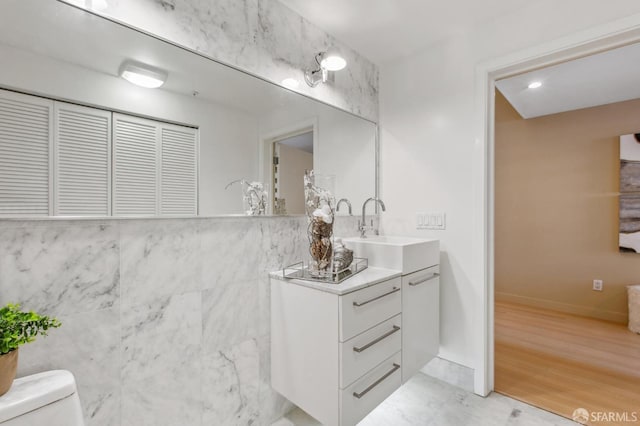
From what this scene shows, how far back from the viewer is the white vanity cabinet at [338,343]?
1.37 m

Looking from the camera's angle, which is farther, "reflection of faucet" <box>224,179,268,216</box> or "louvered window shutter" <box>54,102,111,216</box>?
"reflection of faucet" <box>224,179,268,216</box>

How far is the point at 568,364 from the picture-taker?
2.37 m

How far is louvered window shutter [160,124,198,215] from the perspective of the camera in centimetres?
132

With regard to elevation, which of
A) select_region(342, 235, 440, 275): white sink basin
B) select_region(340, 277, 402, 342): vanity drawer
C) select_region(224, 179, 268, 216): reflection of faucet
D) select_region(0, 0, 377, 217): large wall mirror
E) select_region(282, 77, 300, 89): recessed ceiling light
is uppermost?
select_region(282, 77, 300, 89): recessed ceiling light

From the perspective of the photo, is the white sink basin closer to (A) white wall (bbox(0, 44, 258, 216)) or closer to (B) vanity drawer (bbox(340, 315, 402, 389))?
(B) vanity drawer (bbox(340, 315, 402, 389))

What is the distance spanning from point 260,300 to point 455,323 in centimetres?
140

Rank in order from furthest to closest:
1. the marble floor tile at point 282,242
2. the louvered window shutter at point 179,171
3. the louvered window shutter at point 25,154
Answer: the marble floor tile at point 282,242
the louvered window shutter at point 179,171
the louvered window shutter at point 25,154

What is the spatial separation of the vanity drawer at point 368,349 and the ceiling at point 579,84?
230cm

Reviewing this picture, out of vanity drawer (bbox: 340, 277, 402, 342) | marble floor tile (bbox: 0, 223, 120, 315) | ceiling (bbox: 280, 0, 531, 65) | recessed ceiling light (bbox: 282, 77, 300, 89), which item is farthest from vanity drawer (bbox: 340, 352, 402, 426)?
ceiling (bbox: 280, 0, 531, 65)

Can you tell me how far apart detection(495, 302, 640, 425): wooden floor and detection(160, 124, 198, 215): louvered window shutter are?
7.58ft

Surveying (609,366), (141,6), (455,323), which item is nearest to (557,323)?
(609,366)

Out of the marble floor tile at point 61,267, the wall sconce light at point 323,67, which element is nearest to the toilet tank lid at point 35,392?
the marble floor tile at point 61,267

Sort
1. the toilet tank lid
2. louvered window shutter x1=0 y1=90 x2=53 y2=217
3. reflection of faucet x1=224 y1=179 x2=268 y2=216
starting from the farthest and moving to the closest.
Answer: reflection of faucet x1=224 y1=179 x2=268 y2=216
louvered window shutter x1=0 y1=90 x2=53 y2=217
the toilet tank lid

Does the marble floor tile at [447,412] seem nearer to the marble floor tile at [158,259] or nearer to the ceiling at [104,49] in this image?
the marble floor tile at [158,259]
